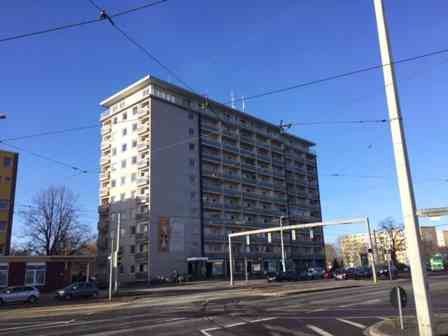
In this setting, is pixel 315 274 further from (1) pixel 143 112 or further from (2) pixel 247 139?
(1) pixel 143 112

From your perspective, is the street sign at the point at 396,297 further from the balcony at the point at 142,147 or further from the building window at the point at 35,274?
the balcony at the point at 142,147

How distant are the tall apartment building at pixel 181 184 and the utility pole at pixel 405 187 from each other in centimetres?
5755

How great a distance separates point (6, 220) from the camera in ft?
218

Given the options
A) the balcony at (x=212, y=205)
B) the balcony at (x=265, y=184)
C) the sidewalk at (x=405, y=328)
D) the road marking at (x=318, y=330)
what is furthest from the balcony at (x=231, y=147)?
the sidewalk at (x=405, y=328)

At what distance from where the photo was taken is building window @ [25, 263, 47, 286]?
50.4 meters

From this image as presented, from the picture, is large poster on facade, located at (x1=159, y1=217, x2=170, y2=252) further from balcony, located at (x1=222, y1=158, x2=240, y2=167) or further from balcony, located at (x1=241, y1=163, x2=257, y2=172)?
balcony, located at (x1=241, y1=163, x2=257, y2=172)

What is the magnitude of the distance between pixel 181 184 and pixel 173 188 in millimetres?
2047

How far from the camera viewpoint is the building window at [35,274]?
50.4 metres

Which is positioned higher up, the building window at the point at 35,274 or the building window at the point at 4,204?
the building window at the point at 4,204

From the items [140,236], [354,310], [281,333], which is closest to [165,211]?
[140,236]

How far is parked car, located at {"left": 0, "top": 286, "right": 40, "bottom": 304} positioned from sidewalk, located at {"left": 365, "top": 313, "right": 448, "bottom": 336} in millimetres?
33573

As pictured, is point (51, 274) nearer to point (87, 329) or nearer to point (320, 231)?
point (87, 329)

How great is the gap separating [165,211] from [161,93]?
20743mm

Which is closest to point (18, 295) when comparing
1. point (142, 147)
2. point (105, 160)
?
point (142, 147)
